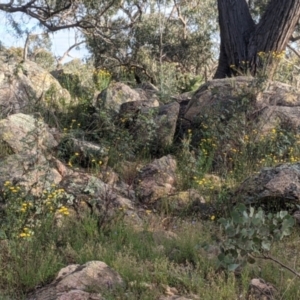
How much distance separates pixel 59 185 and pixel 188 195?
4.07 feet

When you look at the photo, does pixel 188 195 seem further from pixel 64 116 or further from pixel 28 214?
pixel 64 116

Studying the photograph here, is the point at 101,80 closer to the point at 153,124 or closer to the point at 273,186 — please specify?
the point at 153,124

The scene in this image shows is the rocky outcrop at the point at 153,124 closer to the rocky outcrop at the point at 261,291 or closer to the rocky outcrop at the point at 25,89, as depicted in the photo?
the rocky outcrop at the point at 25,89

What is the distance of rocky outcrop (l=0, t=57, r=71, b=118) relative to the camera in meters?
6.88

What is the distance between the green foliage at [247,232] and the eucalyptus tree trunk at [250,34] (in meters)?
5.36

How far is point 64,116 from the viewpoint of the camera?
23.6 ft

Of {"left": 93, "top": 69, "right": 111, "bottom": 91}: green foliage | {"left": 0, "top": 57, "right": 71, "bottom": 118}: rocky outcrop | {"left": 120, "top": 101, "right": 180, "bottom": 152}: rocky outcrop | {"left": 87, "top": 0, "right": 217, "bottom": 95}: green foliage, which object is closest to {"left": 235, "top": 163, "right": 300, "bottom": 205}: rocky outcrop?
{"left": 120, "top": 101, "right": 180, "bottom": 152}: rocky outcrop

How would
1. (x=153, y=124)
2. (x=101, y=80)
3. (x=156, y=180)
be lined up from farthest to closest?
A: (x=101, y=80)
(x=153, y=124)
(x=156, y=180)

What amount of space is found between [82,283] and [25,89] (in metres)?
4.48

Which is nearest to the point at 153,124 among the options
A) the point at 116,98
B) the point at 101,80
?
the point at 116,98

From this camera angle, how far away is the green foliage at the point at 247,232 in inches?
98.3

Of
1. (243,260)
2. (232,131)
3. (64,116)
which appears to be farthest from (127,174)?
(243,260)

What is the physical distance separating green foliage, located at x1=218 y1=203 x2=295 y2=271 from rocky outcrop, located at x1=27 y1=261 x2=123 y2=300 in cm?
100

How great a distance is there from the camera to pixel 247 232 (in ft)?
8.14
